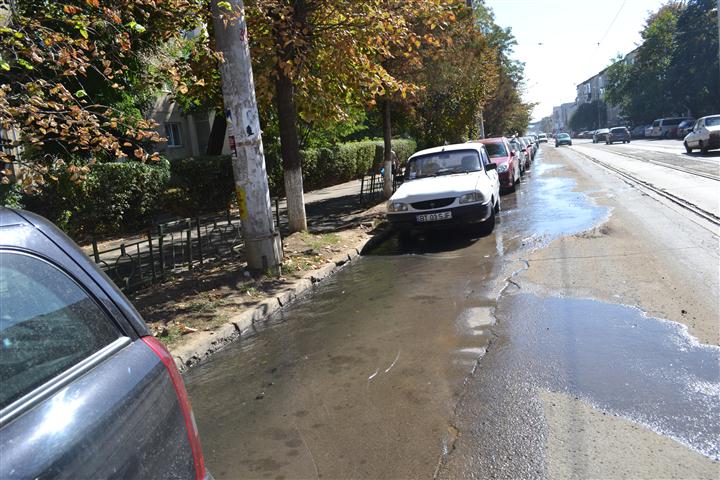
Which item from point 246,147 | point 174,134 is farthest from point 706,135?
point 246,147

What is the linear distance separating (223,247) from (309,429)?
6893 mm

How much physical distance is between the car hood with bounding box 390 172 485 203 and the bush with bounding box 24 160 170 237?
245 inches

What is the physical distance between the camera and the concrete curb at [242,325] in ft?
18.1

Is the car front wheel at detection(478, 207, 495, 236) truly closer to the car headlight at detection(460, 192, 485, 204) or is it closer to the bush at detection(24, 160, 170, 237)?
the car headlight at detection(460, 192, 485, 204)

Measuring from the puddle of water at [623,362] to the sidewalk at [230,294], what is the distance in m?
2.82

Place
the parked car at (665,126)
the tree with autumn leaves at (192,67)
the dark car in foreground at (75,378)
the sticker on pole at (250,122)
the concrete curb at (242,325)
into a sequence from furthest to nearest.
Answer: the parked car at (665,126) < the sticker on pole at (250,122) < the concrete curb at (242,325) < the tree with autumn leaves at (192,67) < the dark car in foreground at (75,378)

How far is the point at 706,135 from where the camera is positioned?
24406 mm

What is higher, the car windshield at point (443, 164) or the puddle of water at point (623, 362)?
the car windshield at point (443, 164)

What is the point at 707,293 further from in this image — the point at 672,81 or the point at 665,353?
the point at 672,81

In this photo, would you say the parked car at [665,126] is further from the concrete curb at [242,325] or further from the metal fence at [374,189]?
the concrete curb at [242,325]

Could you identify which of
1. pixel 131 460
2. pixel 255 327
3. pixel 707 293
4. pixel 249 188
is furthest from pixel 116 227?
pixel 131 460

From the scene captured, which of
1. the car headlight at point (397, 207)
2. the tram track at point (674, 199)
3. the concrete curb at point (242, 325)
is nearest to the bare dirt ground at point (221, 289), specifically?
the concrete curb at point (242, 325)

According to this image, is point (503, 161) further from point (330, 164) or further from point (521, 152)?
point (521, 152)

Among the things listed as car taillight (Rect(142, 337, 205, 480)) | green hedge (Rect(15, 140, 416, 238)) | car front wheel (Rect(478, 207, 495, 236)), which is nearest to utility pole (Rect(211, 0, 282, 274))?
green hedge (Rect(15, 140, 416, 238))
